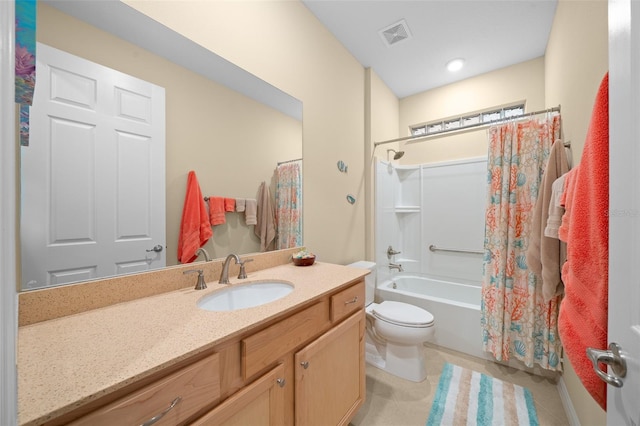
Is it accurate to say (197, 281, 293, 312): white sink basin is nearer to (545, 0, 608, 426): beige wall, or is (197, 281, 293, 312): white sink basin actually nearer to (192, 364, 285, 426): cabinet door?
(192, 364, 285, 426): cabinet door

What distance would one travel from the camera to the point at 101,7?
937 mm

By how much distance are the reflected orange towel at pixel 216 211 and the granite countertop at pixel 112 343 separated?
387 millimetres

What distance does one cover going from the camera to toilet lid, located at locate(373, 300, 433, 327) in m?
1.79

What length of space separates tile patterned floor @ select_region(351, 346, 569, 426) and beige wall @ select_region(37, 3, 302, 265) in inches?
50.6

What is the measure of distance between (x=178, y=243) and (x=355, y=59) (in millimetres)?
2364

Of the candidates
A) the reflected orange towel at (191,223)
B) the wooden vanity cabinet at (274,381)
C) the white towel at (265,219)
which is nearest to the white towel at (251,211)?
the white towel at (265,219)

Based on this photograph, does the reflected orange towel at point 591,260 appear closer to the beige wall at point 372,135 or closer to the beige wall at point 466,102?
the beige wall at point 372,135

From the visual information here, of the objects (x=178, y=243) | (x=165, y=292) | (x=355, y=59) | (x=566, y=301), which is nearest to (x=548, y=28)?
(x=355, y=59)

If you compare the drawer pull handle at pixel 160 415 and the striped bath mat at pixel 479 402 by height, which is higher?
the drawer pull handle at pixel 160 415

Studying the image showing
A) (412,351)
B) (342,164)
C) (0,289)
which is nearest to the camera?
(0,289)

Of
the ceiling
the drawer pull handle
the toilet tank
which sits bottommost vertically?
the toilet tank

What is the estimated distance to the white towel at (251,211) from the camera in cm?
147

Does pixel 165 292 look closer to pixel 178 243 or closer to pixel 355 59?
pixel 178 243

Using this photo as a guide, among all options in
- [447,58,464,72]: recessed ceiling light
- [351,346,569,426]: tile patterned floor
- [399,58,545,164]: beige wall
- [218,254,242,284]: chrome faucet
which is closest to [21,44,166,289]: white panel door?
[218,254,242,284]: chrome faucet
